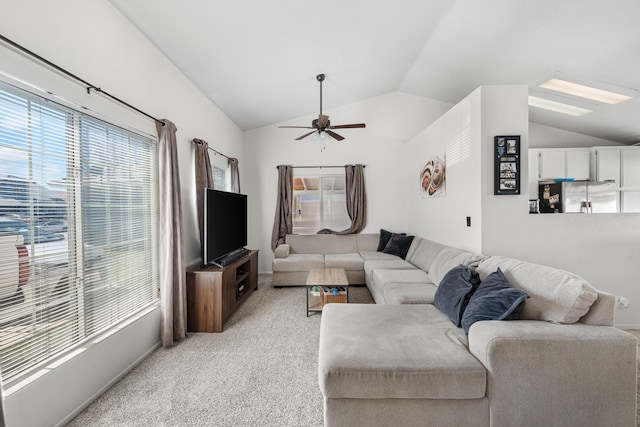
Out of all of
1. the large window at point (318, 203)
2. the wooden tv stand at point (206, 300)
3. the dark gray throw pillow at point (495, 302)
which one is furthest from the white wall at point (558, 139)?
the wooden tv stand at point (206, 300)

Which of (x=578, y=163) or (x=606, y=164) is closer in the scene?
(x=606, y=164)

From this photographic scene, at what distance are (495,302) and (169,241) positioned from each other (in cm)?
261

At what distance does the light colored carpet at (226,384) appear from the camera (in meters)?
1.56

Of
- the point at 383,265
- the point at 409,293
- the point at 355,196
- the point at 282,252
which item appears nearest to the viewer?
the point at 409,293

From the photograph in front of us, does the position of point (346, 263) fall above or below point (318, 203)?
below

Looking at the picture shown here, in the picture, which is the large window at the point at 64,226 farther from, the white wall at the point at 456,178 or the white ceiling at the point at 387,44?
the white wall at the point at 456,178

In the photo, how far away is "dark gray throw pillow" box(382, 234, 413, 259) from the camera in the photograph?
4.30 m

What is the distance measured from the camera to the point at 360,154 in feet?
16.3

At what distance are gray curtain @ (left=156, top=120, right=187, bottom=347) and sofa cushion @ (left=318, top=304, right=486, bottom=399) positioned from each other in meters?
1.60

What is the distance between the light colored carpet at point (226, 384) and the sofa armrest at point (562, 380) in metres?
0.59

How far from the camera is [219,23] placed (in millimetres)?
2186

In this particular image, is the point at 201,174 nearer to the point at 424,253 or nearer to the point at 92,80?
the point at 92,80

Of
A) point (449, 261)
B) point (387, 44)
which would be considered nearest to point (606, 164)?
point (449, 261)

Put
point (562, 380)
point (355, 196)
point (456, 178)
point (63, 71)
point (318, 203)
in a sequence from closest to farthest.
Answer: point (562, 380), point (63, 71), point (456, 178), point (355, 196), point (318, 203)
